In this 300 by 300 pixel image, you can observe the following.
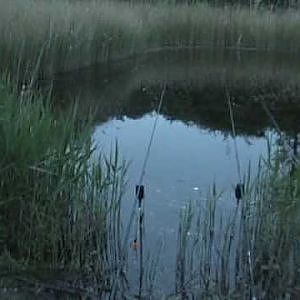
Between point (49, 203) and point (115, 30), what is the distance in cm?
809

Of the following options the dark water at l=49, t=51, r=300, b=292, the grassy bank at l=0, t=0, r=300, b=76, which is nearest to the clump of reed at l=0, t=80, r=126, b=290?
the dark water at l=49, t=51, r=300, b=292

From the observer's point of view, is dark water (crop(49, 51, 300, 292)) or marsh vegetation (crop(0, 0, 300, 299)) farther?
dark water (crop(49, 51, 300, 292))

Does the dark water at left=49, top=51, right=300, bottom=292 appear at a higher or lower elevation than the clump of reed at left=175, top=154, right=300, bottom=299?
lower

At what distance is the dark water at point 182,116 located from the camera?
16.3 feet

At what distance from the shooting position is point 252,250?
3.57 metres

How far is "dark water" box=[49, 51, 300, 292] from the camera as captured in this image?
497 cm

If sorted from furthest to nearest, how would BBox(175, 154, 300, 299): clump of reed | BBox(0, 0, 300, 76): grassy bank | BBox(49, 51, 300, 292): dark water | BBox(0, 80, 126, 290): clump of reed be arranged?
BBox(0, 0, 300, 76): grassy bank
BBox(49, 51, 300, 292): dark water
BBox(0, 80, 126, 290): clump of reed
BBox(175, 154, 300, 299): clump of reed

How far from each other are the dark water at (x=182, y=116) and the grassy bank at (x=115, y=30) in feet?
1.11

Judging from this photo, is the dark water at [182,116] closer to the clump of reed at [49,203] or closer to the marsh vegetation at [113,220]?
the marsh vegetation at [113,220]

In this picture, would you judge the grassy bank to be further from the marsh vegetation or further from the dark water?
the marsh vegetation

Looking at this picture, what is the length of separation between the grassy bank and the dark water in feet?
1.11

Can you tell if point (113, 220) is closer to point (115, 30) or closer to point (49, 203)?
point (49, 203)

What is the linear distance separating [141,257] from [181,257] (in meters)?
0.28

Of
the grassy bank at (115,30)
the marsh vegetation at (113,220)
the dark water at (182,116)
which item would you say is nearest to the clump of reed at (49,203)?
the marsh vegetation at (113,220)
